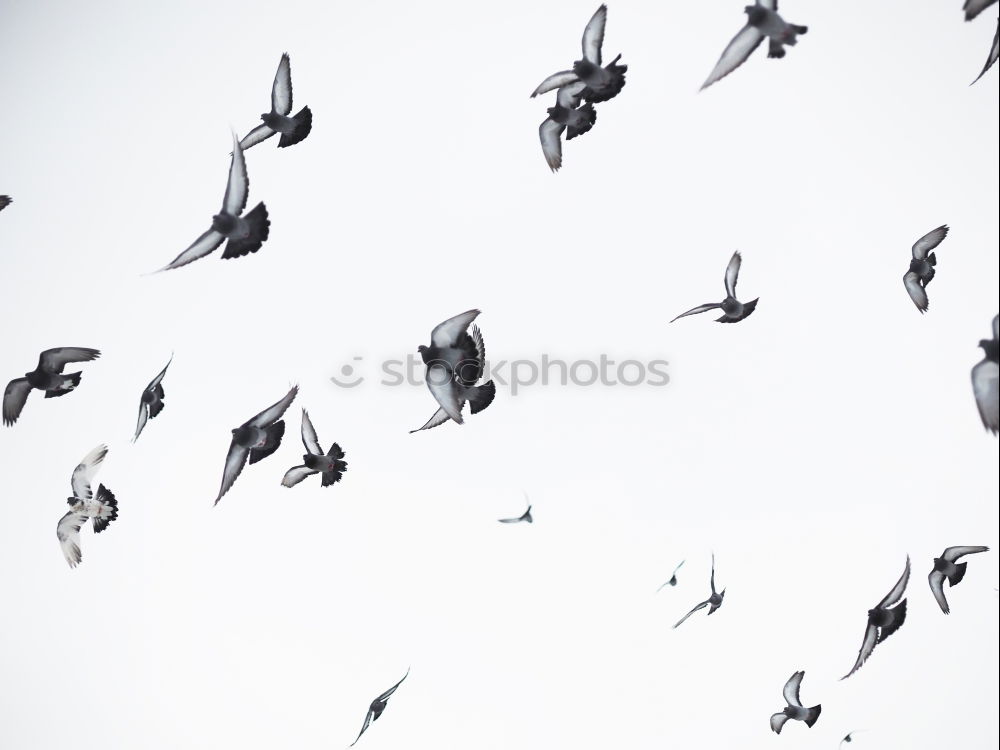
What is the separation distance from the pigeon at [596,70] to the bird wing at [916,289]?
10.5ft

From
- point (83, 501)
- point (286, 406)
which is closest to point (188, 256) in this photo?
point (286, 406)

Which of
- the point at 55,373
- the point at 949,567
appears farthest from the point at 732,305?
the point at 55,373

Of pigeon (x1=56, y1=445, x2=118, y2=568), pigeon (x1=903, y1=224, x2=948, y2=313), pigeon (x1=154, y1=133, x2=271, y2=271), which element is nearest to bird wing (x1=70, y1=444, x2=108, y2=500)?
pigeon (x1=56, y1=445, x2=118, y2=568)

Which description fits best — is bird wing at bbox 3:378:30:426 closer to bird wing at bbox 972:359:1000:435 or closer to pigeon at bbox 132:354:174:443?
pigeon at bbox 132:354:174:443

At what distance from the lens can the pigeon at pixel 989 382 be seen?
4453 mm

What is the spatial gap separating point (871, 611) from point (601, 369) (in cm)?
1362

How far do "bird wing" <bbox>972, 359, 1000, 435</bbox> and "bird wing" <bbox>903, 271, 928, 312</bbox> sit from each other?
2.46 m

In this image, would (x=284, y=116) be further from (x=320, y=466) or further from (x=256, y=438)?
(x=320, y=466)

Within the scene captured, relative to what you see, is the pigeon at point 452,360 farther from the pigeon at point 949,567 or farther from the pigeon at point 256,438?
the pigeon at point 949,567

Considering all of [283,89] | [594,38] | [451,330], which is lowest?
[451,330]

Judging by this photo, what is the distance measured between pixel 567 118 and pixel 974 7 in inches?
113

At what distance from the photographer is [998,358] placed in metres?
4.46

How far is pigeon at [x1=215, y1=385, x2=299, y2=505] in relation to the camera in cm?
598

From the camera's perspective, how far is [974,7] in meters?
4.82
